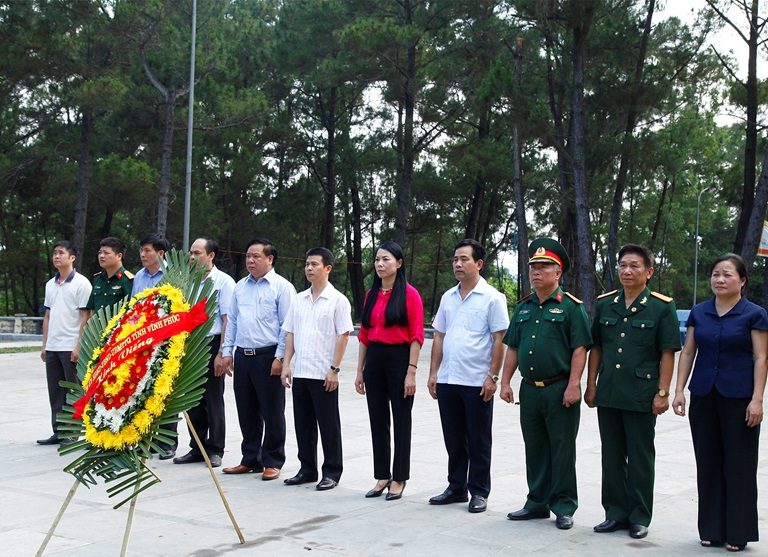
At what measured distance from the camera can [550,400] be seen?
601 centimetres

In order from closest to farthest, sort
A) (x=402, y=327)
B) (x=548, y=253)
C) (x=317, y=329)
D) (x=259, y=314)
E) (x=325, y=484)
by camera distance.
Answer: (x=548, y=253) → (x=402, y=327) → (x=325, y=484) → (x=317, y=329) → (x=259, y=314)

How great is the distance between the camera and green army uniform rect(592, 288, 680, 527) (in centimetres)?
573

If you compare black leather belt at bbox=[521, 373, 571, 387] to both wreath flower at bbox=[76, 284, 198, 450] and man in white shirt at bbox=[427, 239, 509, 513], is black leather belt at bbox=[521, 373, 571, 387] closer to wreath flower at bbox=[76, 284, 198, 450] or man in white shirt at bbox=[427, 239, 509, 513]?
man in white shirt at bbox=[427, 239, 509, 513]

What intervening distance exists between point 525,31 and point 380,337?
26.6 meters

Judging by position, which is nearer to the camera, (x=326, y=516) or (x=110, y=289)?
(x=326, y=516)

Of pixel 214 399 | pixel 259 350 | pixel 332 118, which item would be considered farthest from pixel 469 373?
pixel 332 118

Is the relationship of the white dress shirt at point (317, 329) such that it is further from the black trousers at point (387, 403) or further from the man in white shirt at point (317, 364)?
the black trousers at point (387, 403)

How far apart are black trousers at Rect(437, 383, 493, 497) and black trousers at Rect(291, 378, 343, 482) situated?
0.97 meters

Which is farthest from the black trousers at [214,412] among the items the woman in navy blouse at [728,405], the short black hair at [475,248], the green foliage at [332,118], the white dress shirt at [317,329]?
the green foliage at [332,118]

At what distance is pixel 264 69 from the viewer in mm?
40875

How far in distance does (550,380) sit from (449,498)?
47.0 inches

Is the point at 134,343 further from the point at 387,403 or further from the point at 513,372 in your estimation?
the point at 513,372

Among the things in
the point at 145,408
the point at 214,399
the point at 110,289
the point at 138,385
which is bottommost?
the point at 214,399

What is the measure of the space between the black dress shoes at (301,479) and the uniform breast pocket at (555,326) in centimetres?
232
